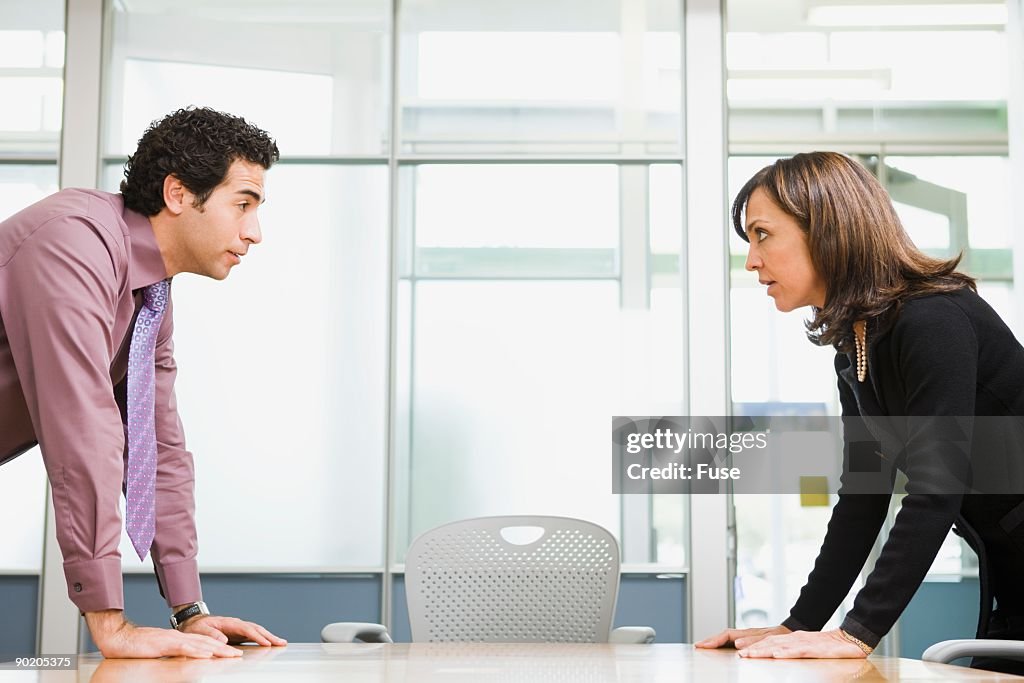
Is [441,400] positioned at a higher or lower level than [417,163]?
lower

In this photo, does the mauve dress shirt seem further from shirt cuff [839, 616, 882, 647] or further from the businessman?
shirt cuff [839, 616, 882, 647]

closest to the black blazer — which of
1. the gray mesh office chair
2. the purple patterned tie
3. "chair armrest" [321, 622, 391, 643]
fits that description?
the gray mesh office chair

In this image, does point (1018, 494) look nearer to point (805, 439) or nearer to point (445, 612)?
point (445, 612)

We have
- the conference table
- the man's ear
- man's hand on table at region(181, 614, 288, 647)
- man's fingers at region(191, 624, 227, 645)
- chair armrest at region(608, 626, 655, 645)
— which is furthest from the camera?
chair armrest at region(608, 626, 655, 645)

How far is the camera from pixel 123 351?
2.11 metres

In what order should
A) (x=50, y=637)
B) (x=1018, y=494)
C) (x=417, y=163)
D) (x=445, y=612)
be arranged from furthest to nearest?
(x=417, y=163), (x=50, y=637), (x=445, y=612), (x=1018, y=494)

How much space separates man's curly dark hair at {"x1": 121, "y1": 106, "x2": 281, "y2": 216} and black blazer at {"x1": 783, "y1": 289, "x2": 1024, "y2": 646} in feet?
4.30

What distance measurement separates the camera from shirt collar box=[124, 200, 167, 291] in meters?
2.06

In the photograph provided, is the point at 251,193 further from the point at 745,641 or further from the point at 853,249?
the point at 745,641

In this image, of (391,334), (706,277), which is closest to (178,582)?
(391,334)

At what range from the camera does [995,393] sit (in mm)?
1843

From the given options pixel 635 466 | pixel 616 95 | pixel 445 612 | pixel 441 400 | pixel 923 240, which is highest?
pixel 616 95

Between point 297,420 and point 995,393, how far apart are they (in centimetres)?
244

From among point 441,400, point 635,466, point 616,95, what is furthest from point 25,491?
point 616,95
